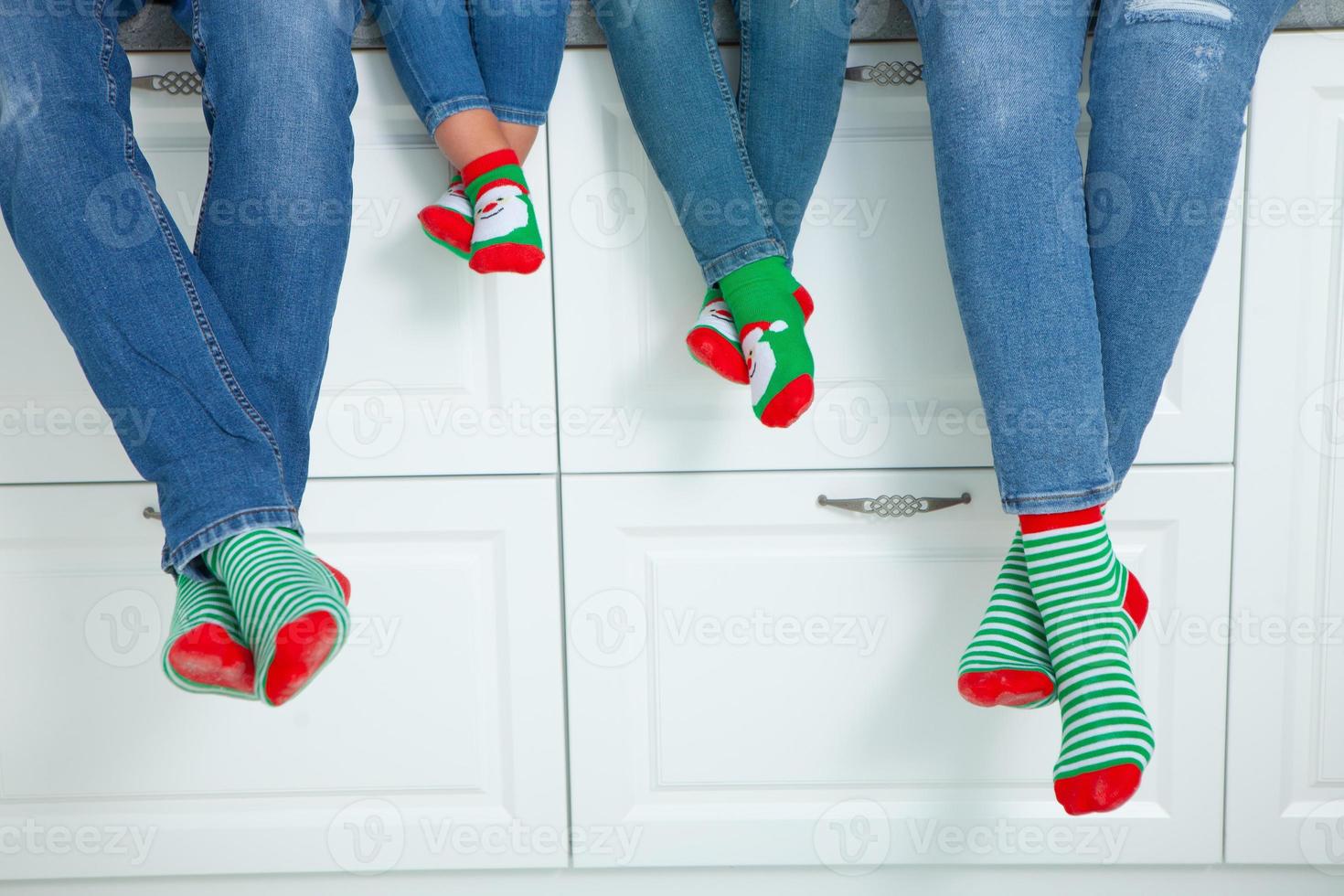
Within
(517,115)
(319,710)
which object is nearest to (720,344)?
(517,115)

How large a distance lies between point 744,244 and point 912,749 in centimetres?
47

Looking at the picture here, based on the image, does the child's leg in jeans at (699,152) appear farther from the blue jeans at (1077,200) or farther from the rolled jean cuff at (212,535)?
the rolled jean cuff at (212,535)

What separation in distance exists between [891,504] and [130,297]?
598 mm

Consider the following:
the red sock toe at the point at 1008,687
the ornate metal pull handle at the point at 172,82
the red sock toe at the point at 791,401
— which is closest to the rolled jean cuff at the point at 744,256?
the red sock toe at the point at 791,401

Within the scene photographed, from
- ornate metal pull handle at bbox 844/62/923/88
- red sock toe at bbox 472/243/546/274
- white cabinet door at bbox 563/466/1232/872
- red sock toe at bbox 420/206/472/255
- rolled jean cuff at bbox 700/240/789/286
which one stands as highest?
ornate metal pull handle at bbox 844/62/923/88

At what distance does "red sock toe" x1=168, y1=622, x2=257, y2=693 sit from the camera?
622 millimetres

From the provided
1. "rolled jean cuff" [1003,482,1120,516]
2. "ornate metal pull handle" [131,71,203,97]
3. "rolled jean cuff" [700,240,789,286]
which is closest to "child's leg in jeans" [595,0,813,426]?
"rolled jean cuff" [700,240,789,286]

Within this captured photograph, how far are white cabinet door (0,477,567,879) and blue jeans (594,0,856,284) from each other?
27 centimetres

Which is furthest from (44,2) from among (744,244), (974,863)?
(974,863)

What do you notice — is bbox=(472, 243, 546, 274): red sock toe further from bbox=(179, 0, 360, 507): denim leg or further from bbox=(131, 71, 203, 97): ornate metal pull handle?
bbox=(131, 71, 203, 97): ornate metal pull handle

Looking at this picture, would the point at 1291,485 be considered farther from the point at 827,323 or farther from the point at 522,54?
the point at 522,54

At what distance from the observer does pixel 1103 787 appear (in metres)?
0.70

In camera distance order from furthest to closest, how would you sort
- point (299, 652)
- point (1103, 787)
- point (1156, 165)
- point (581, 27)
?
point (581, 27), point (1156, 165), point (1103, 787), point (299, 652)

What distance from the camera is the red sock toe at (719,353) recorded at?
0.85m
